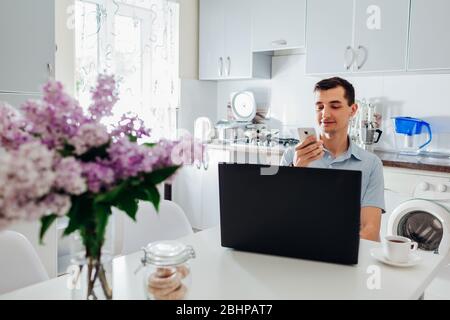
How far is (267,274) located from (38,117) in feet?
2.22

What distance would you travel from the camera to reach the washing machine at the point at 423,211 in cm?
256

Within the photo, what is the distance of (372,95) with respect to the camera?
3.34 m

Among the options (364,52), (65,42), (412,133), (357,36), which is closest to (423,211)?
(412,133)

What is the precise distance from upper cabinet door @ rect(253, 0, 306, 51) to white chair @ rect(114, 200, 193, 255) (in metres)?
2.10

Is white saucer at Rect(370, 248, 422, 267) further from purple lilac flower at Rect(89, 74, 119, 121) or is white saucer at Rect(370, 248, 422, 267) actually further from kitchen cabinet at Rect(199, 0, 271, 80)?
kitchen cabinet at Rect(199, 0, 271, 80)

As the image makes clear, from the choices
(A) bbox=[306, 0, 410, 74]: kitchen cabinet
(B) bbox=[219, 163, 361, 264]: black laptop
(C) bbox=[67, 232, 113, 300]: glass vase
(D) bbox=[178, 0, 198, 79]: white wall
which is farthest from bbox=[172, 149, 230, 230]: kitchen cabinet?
(C) bbox=[67, 232, 113, 300]: glass vase

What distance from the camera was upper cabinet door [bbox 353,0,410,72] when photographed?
2.90m

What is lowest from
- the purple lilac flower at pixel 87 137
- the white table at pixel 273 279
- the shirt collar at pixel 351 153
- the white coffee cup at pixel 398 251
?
the white table at pixel 273 279

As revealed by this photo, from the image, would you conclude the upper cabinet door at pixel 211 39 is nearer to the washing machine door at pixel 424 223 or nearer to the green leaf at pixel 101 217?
the washing machine door at pixel 424 223

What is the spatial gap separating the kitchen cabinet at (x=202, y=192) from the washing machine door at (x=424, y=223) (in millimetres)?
1429

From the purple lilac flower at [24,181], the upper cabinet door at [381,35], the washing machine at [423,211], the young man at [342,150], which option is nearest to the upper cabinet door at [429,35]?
the upper cabinet door at [381,35]

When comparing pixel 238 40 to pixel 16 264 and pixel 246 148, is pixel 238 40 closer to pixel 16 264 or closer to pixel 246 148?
pixel 246 148
